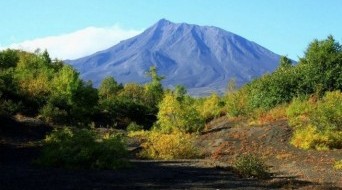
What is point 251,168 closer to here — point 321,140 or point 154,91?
point 321,140

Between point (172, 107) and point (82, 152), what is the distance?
17.2 metres

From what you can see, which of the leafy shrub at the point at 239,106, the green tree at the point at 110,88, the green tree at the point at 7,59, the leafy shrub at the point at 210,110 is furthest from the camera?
the green tree at the point at 110,88

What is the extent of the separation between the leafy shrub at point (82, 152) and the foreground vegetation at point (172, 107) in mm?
37

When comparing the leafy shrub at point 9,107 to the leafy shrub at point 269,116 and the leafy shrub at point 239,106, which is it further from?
the leafy shrub at point 239,106

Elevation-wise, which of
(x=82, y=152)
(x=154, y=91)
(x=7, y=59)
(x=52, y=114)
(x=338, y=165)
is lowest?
(x=338, y=165)

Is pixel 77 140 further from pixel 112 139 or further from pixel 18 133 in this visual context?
pixel 18 133

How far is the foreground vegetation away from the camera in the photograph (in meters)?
23.0

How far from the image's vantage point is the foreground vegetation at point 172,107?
2303 centimetres

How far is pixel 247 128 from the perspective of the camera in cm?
3095

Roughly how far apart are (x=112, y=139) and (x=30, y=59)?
1630 inches

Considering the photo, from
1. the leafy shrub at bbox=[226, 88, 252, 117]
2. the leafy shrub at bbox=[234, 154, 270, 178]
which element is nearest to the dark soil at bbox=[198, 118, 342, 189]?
the leafy shrub at bbox=[234, 154, 270, 178]

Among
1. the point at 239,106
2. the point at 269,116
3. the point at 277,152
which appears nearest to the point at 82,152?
the point at 277,152

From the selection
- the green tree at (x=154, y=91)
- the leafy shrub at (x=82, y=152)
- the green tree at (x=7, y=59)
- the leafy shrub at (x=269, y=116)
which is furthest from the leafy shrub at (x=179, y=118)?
the green tree at (x=154, y=91)

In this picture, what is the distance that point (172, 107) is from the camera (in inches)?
1351
